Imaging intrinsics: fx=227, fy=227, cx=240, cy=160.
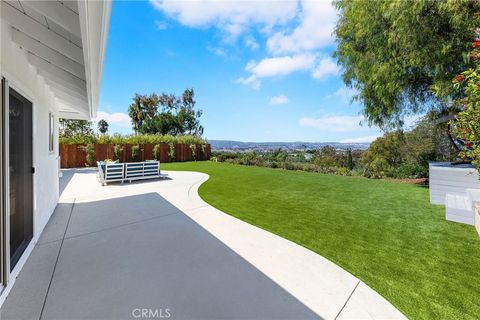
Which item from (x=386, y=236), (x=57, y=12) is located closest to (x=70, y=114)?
(x=57, y=12)

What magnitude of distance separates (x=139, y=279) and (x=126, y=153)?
1640cm

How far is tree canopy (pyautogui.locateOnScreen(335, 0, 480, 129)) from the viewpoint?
5.95 metres

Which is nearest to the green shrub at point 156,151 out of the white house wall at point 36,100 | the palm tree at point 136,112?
the white house wall at point 36,100

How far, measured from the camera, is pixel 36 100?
3832mm

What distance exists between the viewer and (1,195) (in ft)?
7.54

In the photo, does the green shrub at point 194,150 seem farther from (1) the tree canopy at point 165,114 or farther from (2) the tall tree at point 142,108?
(2) the tall tree at point 142,108

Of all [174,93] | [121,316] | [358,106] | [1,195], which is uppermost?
[174,93]

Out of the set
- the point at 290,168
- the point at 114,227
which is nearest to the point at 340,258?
the point at 114,227

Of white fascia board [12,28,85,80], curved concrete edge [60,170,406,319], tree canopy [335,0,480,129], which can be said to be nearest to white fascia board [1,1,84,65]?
white fascia board [12,28,85,80]

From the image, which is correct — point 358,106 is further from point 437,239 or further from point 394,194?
point 437,239

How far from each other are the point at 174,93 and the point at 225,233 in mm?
36517

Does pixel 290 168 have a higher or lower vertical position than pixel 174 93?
lower

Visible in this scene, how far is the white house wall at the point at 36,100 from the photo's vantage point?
2494 millimetres

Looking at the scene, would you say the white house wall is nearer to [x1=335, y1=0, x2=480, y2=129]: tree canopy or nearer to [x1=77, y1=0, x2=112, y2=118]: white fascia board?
[x1=77, y1=0, x2=112, y2=118]: white fascia board
